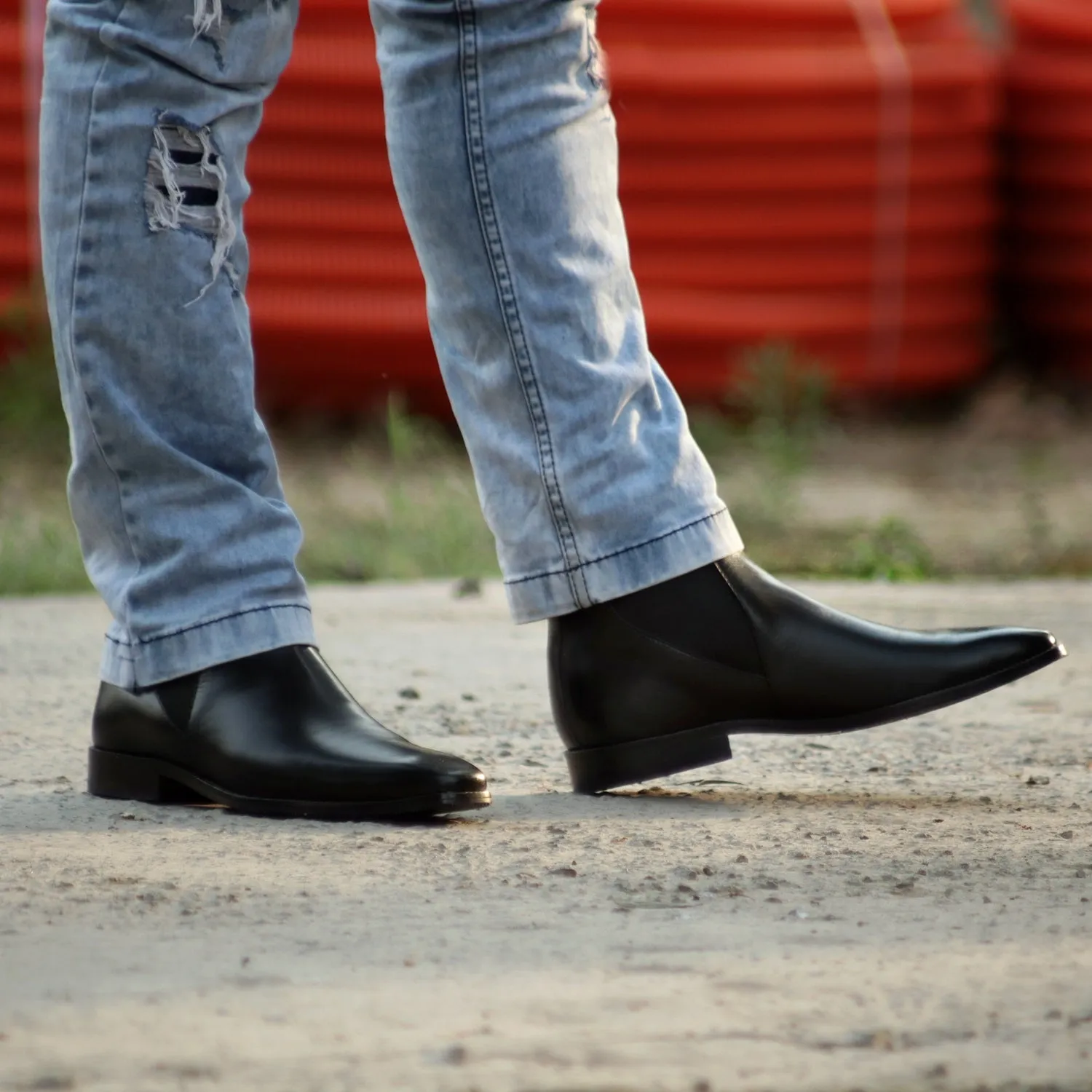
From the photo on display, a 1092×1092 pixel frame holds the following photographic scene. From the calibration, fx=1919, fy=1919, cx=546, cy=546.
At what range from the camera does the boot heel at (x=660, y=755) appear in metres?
1.52

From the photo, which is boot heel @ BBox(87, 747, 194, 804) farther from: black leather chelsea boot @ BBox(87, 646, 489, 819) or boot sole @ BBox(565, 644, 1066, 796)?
boot sole @ BBox(565, 644, 1066, 796)

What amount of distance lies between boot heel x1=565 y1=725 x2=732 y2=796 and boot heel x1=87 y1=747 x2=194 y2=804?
13.3 inches

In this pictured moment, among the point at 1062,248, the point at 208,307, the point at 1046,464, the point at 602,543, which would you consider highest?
the point at 208,307

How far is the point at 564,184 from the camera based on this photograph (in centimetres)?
148

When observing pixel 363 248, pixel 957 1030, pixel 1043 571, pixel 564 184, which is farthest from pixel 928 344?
pixel 957 1030

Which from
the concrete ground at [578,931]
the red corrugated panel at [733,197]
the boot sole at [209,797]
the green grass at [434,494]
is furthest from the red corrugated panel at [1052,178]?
the boot sole at [209,797]

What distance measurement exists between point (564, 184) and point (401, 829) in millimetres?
508

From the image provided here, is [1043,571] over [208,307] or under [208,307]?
under

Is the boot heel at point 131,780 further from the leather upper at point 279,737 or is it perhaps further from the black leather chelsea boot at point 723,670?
the black leather chelsea boot at point 723,670

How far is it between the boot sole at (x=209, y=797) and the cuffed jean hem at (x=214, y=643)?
0.07 m

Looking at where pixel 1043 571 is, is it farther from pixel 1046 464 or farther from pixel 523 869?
pixel 523 869

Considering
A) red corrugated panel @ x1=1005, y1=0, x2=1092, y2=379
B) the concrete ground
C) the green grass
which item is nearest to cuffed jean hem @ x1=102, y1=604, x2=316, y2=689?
the concrete ground

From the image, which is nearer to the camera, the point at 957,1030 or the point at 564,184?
the point at 957,1030

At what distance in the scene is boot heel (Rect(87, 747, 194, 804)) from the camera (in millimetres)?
1522
